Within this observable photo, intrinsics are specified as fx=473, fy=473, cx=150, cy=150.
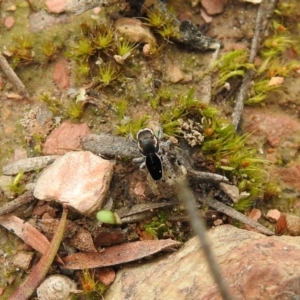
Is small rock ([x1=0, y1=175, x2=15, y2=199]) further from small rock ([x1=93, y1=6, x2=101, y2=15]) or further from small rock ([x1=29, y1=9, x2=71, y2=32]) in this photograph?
small rock ([x1=93, y1=6, x2=101, y2=15])

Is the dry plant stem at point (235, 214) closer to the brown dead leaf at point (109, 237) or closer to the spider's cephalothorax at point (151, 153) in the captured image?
the spider's cephalothorax at point (151, 153)

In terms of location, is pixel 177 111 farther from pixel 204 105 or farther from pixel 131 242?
pixel 131 242

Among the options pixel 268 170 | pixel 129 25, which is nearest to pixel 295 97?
pixel 268 170

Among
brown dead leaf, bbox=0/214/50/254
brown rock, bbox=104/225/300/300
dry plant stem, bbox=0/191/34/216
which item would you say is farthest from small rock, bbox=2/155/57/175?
brown rock, bbox=104/225/300/300

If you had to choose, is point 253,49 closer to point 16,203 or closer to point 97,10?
point 97,10

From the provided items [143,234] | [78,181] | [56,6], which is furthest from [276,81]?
[56,6]

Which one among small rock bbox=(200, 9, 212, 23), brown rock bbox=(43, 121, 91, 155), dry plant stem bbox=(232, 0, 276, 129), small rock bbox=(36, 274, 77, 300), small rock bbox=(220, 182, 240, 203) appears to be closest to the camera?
small rock bbox=(36, 274, 77, 300)

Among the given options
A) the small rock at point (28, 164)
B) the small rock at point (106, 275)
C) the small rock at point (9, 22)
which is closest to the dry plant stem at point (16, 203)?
the small rock at point (28, 164)
